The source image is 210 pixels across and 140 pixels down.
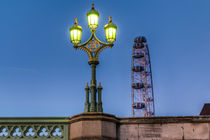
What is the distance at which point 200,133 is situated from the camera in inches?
496

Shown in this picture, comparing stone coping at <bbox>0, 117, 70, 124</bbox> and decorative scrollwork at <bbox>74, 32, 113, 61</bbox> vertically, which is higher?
decorative scrollwork at <bbox>74, 32, 113, 61</bbox>

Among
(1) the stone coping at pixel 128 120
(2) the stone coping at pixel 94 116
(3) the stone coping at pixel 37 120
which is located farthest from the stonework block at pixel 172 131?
(3) the stone coping at pixel 37 120

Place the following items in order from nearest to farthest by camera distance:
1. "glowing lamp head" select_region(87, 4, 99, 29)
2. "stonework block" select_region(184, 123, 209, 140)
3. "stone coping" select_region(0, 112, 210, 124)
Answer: "stonework block" select_region(184, 123, 209, 140), "stone coping" select_region(0, 112, 210, 124), "glowing lamp head" select_region(87, 4, 99, 29)

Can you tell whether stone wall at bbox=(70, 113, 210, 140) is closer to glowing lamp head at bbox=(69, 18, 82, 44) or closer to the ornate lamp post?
the ornate lamp post

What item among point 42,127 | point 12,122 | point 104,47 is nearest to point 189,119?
point 104,47

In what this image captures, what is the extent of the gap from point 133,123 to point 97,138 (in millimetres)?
1533

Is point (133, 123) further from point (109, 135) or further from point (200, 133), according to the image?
point (200, 133)

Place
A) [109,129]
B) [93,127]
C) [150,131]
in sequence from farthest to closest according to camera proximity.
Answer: [150,131] → [109,129] → [93,127]

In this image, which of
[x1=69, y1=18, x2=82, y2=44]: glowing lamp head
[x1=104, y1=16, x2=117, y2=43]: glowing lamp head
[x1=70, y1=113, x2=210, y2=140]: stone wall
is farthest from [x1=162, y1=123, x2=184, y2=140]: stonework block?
[x1=69, y1=18, x2=82, y2=44]: glowing lamp head

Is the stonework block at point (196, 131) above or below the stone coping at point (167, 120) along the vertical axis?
below

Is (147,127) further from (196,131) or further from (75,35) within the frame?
(75,35)

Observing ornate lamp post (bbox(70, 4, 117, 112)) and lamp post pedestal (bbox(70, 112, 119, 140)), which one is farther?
ornate lamp post (bbox(70, 4, 117, 112))

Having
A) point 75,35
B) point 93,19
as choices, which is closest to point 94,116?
point 75,35

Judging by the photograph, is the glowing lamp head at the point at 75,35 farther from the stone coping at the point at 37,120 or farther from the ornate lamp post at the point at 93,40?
the stone coping at the point at 37,120
